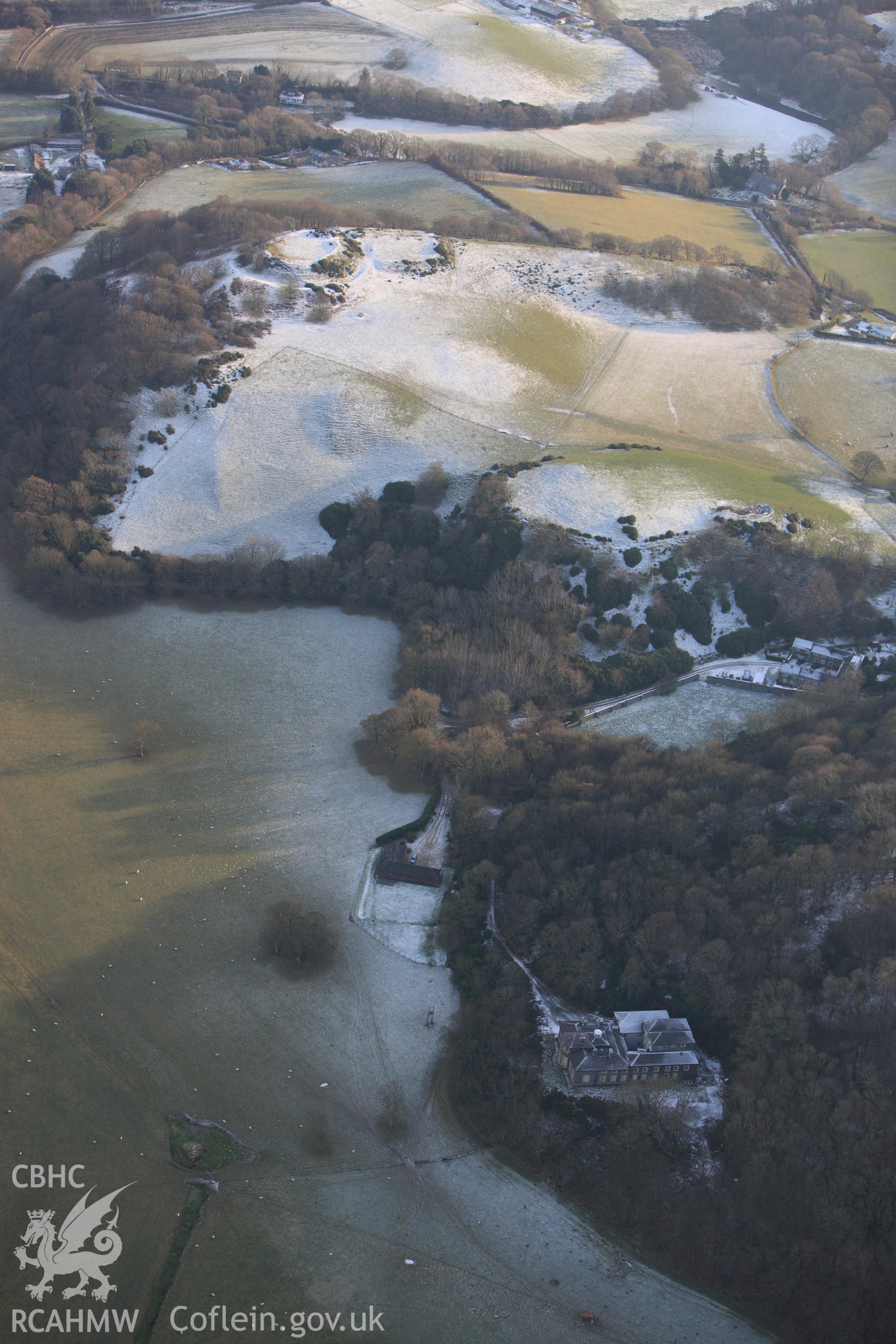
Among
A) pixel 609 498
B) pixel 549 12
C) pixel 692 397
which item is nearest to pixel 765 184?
pixel 692 397

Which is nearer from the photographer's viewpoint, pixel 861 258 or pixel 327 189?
pixel 327 189

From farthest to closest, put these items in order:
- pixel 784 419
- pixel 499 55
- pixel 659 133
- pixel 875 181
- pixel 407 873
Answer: pixel 499 55, pixel 659 133, pixel 875 181, pixel 784 419, pixel 407 873

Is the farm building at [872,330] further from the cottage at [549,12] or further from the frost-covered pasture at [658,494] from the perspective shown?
the cottage at [549,12]

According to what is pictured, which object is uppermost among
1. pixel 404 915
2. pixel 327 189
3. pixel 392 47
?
pixel 392 47

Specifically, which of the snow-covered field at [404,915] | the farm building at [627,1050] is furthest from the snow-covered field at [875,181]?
the farm building at [627,1050]

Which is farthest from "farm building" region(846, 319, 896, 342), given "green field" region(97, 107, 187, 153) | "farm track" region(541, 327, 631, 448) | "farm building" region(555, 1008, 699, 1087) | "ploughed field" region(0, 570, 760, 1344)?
"green field" region(97, 107, 187, 153)

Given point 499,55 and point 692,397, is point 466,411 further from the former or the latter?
point 499,55
